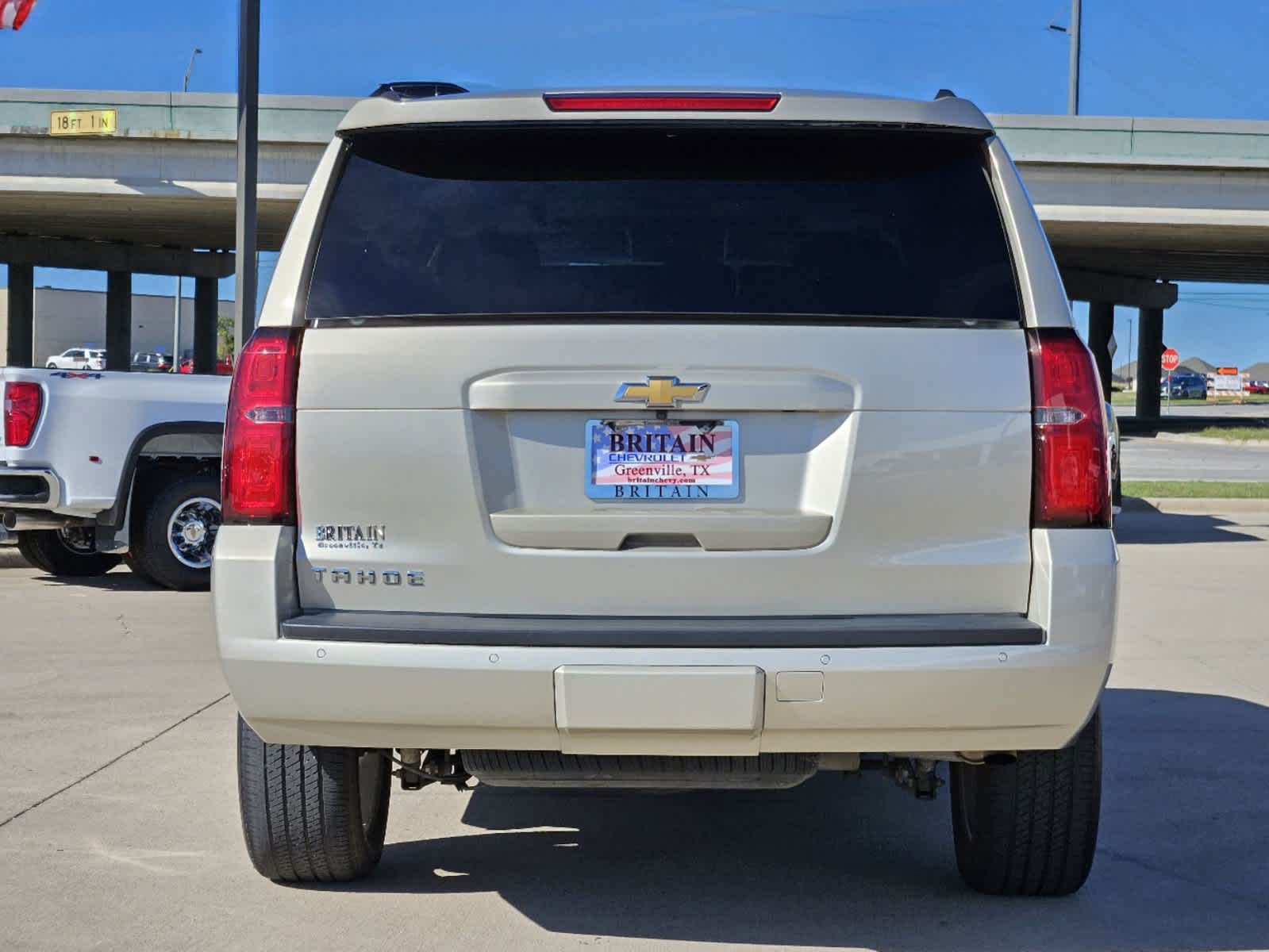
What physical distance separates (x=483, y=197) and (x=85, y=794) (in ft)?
9.46

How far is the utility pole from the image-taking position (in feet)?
154

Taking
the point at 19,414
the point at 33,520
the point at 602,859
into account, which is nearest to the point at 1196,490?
the point at 33,520

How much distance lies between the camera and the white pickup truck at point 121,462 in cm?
1149

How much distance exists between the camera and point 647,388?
4055 millimetres

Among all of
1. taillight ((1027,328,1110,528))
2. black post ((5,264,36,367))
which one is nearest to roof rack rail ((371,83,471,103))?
taillight ((1027,328,1110,528))

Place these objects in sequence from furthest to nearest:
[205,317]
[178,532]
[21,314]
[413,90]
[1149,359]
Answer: [205,317] < [1149,359] < [21,314] < [178,532] < [413,90]

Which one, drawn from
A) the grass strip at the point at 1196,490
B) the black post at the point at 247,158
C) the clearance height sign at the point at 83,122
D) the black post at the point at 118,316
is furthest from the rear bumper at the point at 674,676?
the black post at the point at 118,316

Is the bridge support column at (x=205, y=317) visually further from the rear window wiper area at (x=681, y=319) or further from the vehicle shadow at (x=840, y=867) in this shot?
the rear window wiper area at (x=681, y=319)

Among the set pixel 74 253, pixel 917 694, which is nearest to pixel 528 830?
pixel 917 694

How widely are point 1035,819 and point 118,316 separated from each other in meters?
71.4

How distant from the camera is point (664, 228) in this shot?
4211 mm

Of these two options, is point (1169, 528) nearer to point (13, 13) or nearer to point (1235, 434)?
point (13, 13)

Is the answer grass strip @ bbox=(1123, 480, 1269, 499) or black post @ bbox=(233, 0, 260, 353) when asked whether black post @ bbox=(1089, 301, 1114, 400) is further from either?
black post @ bbox=(233, 0, 260, 353)

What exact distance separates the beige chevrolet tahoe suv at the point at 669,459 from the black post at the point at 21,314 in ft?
215
